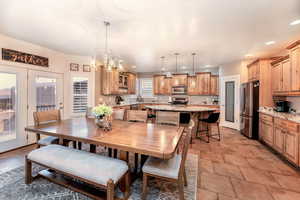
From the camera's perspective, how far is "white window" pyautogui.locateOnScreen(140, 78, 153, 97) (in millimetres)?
7988

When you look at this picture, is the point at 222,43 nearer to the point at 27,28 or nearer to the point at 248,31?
the point at 248,31

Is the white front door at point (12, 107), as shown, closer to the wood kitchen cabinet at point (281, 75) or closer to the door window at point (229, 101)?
the wood kitchen cabinet at point (281, 75)

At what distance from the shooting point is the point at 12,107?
3219mm

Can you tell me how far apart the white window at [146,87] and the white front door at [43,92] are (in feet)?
15.1

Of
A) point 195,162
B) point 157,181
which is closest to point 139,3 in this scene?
point 157,181

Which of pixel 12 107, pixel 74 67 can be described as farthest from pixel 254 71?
pixel 12 107

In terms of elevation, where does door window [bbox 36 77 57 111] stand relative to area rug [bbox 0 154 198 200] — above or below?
above

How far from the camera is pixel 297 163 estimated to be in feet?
7.80

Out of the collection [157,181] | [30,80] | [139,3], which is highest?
[139,3]

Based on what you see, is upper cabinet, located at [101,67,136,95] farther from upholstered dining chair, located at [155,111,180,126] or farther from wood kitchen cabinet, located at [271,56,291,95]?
wood kitchen cabinet, located at [271,56,291,95]

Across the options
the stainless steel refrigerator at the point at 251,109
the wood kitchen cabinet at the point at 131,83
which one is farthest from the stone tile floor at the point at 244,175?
the wood kitchen cabinet at the point at 131,83

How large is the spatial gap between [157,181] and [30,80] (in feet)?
12.7

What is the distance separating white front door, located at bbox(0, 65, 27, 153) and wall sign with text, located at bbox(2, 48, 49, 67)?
22 cm

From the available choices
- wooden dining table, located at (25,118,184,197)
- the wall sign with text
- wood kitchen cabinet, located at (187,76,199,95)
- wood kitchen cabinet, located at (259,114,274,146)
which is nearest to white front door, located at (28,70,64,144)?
the wall sign with text
